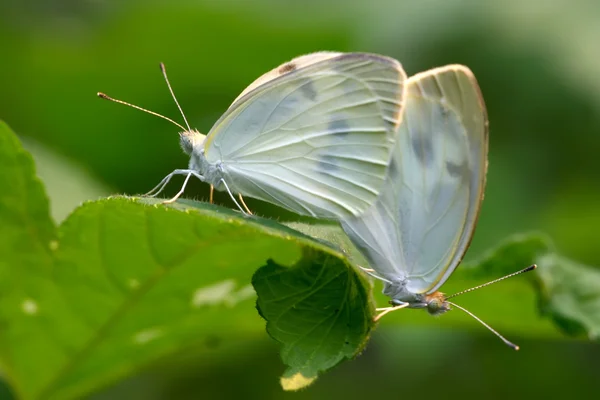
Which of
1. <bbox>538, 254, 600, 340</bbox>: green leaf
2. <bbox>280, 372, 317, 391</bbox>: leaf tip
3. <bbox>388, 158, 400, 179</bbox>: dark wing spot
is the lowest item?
<bbox>538, 254, 600, 340</bbox>: green leaf

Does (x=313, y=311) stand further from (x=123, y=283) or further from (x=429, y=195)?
(x=429, y=195)

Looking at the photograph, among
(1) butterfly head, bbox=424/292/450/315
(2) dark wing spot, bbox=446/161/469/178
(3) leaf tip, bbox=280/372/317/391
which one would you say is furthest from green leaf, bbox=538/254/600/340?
(3) leaf tip, bbox=280/372/317/391

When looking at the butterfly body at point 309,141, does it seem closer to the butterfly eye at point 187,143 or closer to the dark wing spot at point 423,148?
the butterfly eye at point 187,143

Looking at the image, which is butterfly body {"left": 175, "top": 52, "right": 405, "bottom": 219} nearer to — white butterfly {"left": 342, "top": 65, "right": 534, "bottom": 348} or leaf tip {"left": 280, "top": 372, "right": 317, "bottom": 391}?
white butterfly {"left": 342, "top": 65, "right": 534, "bottom": 348}

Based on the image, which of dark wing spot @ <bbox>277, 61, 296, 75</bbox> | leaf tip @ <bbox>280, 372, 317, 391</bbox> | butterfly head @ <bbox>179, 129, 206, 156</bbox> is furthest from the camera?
butterfly head @ <bbox>179, 129, 206, 156</bbox>

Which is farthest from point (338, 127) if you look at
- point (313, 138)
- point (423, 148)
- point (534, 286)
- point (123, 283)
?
point (123, 283)

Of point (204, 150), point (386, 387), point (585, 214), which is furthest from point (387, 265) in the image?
point (585, 214)

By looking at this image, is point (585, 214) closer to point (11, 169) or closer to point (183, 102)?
point (183, 102)
